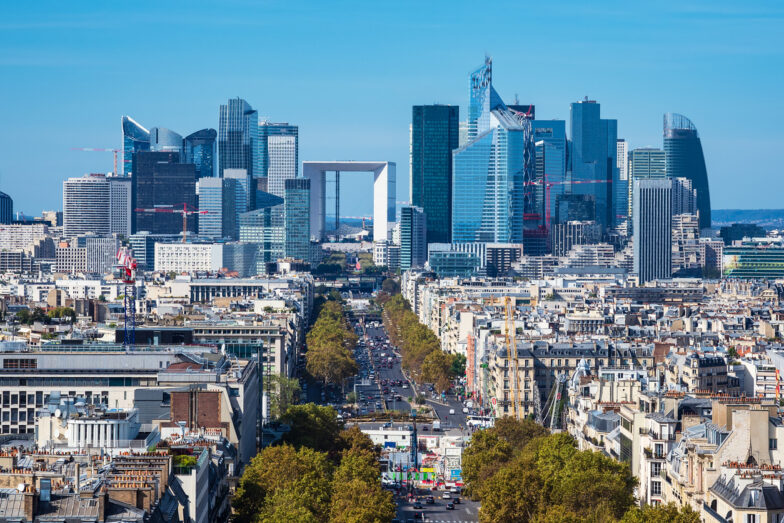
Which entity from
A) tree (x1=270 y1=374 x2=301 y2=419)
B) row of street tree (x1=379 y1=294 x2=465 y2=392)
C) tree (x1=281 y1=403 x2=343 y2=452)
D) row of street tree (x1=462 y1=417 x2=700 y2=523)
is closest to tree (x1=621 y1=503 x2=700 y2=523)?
row of street tree (x1=462 y1=417 x2=700 y2=523)

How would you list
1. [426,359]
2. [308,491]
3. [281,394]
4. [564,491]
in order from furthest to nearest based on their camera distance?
1. [426,359]
2. [281,394]
3. [564,491]
4. [308,491]

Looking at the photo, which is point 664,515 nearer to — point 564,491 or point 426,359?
point 564,491

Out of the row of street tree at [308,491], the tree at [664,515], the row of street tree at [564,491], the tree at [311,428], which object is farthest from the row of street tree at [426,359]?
the tree at [664,515]

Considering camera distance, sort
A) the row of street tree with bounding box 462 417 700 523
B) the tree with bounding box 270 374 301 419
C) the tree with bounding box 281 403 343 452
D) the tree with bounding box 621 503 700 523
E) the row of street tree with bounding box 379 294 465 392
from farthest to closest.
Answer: the row of street tree with bounding box 379 294 465 392 < the tree with bounding box 270 374 301 419 < the tree with bounding box 281 403 343 452 < the row of street tree with bounding box 462 417 700 523 < the tree with bounding box 621 503 700 523

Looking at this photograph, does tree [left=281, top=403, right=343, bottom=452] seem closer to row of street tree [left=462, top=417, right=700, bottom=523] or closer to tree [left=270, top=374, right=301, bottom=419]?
row of street tree [left=462, top=417, right=700, bottom=523]

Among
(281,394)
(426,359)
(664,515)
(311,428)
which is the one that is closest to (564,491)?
(664,515)

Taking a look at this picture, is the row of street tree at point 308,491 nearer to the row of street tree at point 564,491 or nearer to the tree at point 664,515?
the row of street tree at point 564,491
